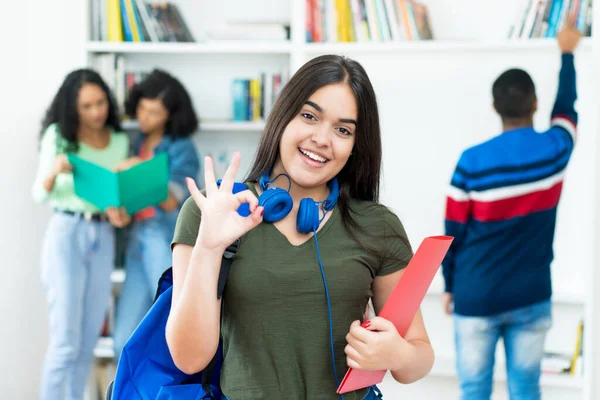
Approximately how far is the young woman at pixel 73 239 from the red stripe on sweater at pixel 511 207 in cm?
158

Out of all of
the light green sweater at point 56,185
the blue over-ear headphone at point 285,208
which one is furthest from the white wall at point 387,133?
the blue over-ear headphone at point 285,208

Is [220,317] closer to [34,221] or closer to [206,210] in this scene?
[206,210]

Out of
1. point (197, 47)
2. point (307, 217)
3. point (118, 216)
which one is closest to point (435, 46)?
point (197, 47)

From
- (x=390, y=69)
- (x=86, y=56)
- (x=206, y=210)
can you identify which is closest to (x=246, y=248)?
(x=206, y=210)

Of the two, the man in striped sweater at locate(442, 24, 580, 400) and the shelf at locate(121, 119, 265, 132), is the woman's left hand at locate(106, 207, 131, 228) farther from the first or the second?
the man in striped sweater at locate(442, 24, 580, 400)

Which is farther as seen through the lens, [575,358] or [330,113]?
[575,358]

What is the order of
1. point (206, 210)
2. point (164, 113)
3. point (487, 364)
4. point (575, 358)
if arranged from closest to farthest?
point (206, 210)
point (487, 364)
point (575, 358)
point (164, 113)

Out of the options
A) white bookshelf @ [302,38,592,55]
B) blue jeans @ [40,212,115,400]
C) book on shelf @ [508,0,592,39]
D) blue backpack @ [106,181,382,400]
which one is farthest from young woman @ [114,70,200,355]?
blue backpack @ [106,181,382,400]

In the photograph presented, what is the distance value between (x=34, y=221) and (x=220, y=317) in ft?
8.85

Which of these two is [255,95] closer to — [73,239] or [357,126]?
[73,239]

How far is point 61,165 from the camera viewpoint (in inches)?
129

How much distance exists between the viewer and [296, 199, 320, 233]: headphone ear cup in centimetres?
129

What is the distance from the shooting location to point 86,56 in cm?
371

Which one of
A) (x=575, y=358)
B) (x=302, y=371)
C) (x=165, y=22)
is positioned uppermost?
(x=165, y=22)
